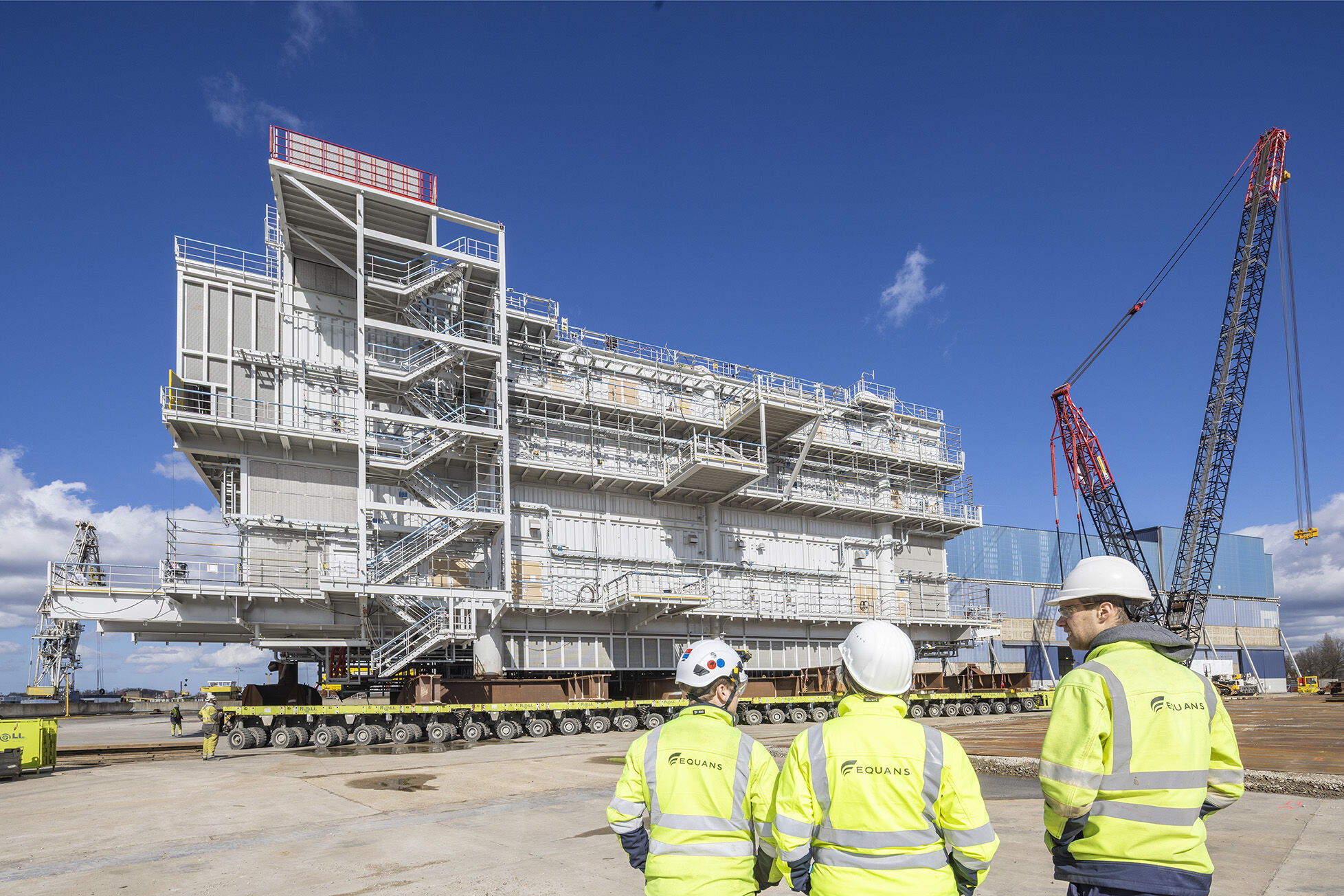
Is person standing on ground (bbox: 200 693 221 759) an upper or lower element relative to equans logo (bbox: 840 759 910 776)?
lower

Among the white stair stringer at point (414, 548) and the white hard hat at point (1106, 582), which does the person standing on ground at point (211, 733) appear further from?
the white hard hat at point (1106, 582)

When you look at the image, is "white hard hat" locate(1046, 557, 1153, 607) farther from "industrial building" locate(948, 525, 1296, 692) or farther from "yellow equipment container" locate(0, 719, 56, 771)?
"industrial building" locate(948, 525, 1296, 692)

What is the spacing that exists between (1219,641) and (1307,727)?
59520 mm

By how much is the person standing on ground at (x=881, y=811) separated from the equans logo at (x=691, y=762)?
1.57 feet

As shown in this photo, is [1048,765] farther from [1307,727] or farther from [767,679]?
[767,679]

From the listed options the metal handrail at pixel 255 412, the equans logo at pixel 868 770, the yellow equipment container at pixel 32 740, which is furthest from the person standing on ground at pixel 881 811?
the metal handrail at pixel 255 412

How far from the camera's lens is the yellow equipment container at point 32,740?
1931 centimetres

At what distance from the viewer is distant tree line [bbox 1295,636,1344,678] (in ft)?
372

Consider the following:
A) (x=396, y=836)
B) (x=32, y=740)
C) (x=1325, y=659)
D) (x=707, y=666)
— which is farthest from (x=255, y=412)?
(x=1325, y=659)

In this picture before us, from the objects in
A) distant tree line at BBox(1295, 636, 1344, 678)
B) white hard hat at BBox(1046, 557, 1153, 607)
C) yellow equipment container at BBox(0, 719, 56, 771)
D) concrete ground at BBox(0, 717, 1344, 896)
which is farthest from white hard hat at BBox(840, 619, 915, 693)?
distant tree line at BBox(1295, 636, 1344, 678)

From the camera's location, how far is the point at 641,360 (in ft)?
116

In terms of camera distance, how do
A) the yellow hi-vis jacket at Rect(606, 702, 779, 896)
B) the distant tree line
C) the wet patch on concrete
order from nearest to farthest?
the yellow hi-vis jacket at Rect(606, 702, 779, 896) → the wet patch on concrete → the distant tree line

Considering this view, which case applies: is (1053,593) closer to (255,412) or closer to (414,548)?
(414,548)

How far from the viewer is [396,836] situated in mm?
10750
